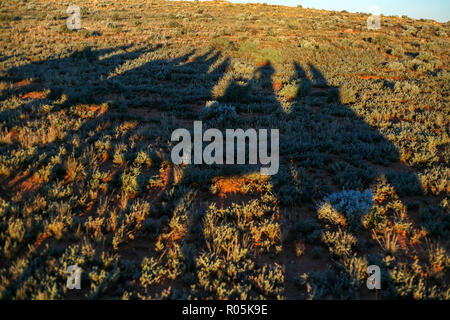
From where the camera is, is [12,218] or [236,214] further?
[236,214]

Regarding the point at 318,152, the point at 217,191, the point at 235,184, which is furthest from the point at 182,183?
the point at 318,152

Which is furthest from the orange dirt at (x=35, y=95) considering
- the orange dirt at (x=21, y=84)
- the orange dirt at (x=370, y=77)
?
the orange dirt at (x=370, y=77)

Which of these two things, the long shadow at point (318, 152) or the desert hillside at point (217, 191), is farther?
the long shadow at point (318, 152)

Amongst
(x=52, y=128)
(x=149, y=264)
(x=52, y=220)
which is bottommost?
(x=149, y=264)

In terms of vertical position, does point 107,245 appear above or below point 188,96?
below

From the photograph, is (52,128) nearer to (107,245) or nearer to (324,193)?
(107,245)

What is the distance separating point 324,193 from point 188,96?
320 inches

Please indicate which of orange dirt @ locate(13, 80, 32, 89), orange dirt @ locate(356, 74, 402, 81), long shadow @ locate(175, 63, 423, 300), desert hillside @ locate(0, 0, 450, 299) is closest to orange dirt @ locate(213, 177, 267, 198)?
desert hillside @ locate(0, 0, 450, 299)

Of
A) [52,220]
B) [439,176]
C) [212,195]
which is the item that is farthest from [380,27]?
[52,220]

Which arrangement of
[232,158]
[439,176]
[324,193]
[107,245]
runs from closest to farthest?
[107,245]
[324,193]
[439,176]
[232,158]

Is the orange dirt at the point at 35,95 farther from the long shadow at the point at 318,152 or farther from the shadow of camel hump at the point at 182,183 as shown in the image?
the long shadow at the point at 318,152

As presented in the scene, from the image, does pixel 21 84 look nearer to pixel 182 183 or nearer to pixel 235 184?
pixel 182 183

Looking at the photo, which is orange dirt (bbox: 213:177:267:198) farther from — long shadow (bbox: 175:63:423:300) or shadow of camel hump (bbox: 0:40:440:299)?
long shadow (bbox: 175:63:423:300)

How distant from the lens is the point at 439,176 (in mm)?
6707
